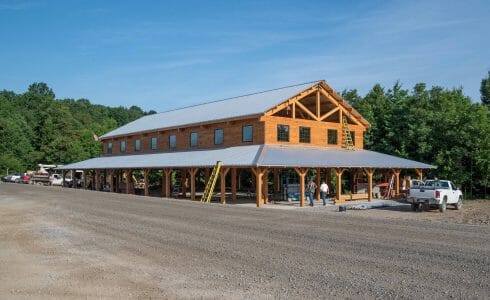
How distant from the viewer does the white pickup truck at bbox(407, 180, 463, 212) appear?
25469mm

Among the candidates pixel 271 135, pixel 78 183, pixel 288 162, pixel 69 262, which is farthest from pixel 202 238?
pixel 78 183

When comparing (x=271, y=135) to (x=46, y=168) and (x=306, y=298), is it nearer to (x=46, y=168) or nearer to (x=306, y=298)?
(x=306, y=298)

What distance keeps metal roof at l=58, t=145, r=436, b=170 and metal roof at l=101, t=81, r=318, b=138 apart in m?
2.78

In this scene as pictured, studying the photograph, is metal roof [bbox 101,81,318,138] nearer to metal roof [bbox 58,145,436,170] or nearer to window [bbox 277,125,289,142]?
window [bbox 277,125,289,142]

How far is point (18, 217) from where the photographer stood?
2089 centimetres

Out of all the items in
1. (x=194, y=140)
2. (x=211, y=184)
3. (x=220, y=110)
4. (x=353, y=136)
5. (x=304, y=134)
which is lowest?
(x=211, y=184)

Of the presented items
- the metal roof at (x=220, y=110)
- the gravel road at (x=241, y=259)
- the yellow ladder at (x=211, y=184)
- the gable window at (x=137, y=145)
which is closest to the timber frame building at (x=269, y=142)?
the metal roof at (x=220, y=110)

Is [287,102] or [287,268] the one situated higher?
[287,102]

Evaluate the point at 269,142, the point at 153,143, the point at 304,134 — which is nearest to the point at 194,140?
the point at 153,143

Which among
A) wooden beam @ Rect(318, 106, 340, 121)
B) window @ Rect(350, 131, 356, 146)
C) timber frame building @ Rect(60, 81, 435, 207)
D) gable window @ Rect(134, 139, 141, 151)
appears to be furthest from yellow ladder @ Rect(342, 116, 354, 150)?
gable window @ Rect(134, 139, 141, 151)

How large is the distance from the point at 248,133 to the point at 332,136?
7.63 m

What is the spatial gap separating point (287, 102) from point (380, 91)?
72.9 feet

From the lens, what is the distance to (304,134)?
3531 centimetres

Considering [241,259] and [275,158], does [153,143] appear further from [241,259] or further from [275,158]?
[241,259]
